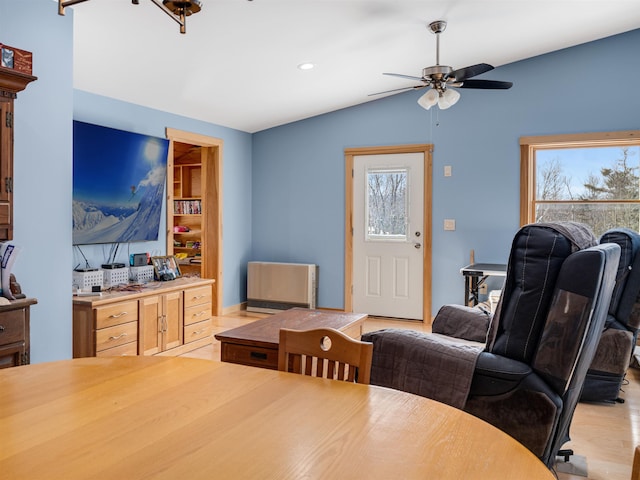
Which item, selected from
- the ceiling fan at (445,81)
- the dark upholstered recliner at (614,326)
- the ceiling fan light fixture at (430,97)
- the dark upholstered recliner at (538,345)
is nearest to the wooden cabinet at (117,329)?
the dark upholstered recliner at (614,326)

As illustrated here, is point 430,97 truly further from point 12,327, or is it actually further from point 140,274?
point 12,327

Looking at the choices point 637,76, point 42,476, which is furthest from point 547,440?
point 637,76

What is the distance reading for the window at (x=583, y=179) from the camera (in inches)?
201

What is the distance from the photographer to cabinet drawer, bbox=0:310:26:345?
7.91 feet

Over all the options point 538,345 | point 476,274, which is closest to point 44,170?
point 538,345

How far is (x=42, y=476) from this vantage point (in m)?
0.86

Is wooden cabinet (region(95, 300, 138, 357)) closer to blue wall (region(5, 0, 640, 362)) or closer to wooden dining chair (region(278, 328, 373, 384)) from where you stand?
blue wall (region(5, 0, 640, 362))

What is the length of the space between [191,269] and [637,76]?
596 centimetres

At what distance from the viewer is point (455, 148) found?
5.63 m

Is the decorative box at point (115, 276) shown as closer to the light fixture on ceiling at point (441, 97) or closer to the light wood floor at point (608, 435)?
the light fixture on ceiling at point (441, 97)

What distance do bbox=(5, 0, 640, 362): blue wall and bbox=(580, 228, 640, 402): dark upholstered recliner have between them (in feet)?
7.61

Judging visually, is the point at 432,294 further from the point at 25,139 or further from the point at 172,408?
the point at 172,408

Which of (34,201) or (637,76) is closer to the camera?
(34,201)

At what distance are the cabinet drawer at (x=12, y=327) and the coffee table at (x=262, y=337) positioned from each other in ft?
3.12
